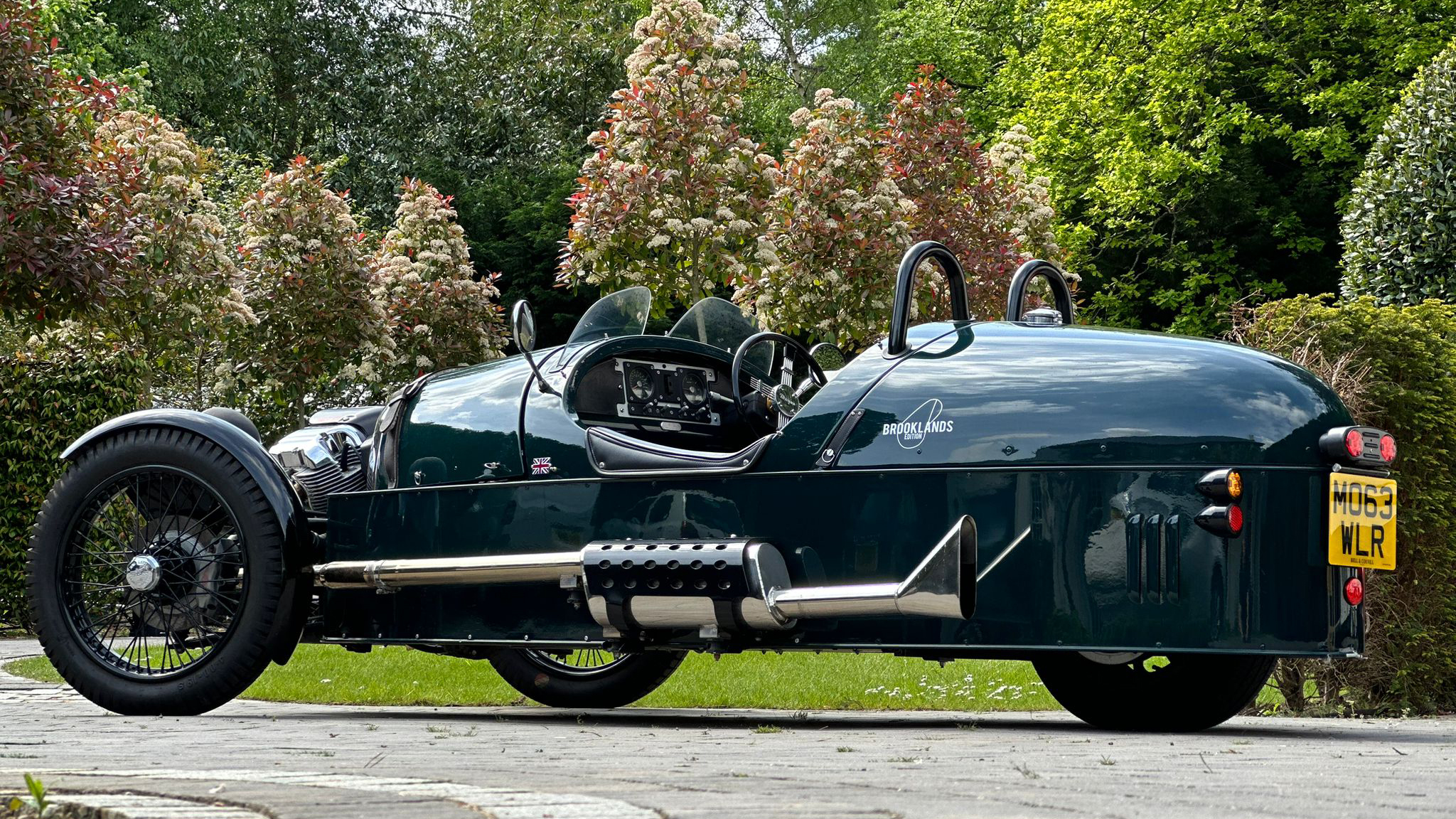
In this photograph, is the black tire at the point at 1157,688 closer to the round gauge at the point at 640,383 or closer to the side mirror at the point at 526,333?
the round gauge at the point at 640,383

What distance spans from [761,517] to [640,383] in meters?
1.28

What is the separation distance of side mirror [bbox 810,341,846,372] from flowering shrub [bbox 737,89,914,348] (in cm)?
897

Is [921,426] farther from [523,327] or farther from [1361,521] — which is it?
[523,327]

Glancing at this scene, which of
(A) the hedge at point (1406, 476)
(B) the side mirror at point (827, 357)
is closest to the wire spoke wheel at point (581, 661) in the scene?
(B) the side mirror at point (827, 357)

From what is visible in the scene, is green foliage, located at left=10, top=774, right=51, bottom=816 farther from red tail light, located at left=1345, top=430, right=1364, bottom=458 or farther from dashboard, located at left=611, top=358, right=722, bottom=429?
red tail light, located at left=1345, top=430, right=1364, bottom=458

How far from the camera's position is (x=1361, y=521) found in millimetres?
5656

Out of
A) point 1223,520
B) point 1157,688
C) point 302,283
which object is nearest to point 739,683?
point 1157,688

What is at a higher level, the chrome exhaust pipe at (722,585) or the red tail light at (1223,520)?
the red tail light at (1223,520)

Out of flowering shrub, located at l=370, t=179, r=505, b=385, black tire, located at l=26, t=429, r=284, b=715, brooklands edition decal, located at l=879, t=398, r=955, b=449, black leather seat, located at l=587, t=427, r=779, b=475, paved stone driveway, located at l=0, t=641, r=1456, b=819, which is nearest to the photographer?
paved stone driveway, located at l=0, t=641, r=1456, b=819

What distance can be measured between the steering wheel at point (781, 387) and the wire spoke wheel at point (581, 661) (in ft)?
4.30

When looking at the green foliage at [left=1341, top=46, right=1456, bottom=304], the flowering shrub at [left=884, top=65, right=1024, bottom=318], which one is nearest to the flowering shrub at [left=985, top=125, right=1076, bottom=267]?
the flowering shrub at [left=884, top=65, right=1024, bottom=318]

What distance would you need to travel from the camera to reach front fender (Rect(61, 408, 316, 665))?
22.9 feet

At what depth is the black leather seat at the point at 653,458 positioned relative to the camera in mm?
6297

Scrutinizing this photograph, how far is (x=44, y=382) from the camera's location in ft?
43.3
